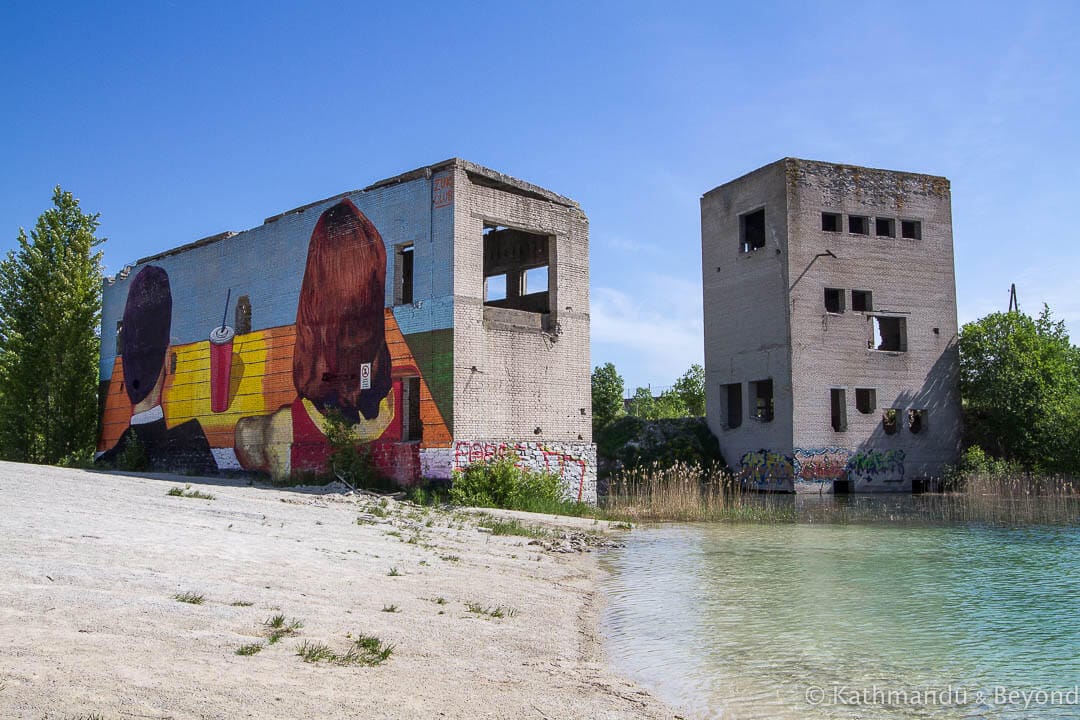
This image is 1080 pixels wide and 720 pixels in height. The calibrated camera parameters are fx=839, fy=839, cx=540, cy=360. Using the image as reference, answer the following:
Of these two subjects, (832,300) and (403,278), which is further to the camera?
(832,300)

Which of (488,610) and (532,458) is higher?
(532,458)

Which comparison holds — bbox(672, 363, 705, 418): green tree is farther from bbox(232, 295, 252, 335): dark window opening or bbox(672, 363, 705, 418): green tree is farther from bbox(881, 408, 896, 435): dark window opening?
bbox(232, 295, 252, 335): dark window opening

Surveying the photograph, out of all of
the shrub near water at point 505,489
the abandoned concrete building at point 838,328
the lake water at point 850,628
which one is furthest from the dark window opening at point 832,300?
the lake water at point 850,628

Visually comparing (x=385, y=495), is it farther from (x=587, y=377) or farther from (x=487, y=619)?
(x=487, y=619)

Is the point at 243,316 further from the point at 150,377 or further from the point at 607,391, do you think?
the point at 607,391

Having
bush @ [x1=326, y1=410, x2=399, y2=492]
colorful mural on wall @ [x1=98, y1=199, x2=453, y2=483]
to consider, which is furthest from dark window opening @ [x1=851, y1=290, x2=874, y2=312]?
bush @ [x1=326, y1=410, x2=399, y2=492]

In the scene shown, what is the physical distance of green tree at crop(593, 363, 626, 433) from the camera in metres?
50.1

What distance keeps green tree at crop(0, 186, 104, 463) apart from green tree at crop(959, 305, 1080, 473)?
35.5 meters

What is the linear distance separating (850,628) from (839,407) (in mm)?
27938

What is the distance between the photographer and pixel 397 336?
69.8 ft

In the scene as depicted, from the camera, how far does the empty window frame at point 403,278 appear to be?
21594 millimetres

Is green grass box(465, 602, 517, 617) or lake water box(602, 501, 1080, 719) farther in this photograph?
green grass box(465, 602, 517, 617)

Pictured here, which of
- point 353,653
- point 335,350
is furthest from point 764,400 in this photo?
point 353,653

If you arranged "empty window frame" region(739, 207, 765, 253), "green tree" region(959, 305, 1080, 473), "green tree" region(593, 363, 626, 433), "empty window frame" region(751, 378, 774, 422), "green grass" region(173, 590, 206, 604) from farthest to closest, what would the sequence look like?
"green tree" region(593, 363, 626, 433) < "empty window frame" region(751, 378, 774, 422) < "empty window frame" region(739, 207, 765, 253) < "green tree" region(959, 305, 1080, 473) < "green grass" region(173, 590, 206, 604)
